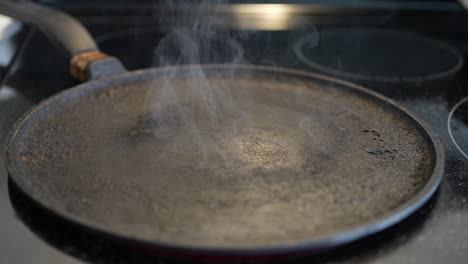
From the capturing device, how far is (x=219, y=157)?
0.63m

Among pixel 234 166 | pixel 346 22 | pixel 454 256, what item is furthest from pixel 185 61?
pixel 454 256

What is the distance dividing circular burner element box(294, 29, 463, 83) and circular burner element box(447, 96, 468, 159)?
123 mm

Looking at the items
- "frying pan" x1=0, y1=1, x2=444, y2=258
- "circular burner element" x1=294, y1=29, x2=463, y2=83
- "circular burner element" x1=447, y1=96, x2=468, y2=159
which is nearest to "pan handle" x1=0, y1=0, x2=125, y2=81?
"frying pan" x1=0, y1=1, x2=444, y2=258

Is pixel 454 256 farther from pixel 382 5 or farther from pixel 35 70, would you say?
pixel 382 5

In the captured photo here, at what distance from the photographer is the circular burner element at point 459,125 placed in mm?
695

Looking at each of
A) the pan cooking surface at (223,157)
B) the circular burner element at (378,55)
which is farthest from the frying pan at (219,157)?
the circular burner element at (378,55)

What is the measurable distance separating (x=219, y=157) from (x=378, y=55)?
620 mm

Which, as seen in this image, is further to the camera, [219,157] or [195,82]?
[195,82]

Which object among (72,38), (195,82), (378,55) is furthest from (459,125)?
(72,38)

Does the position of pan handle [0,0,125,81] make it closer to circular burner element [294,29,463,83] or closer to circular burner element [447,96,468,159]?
circular burner element [294,29,463,83]

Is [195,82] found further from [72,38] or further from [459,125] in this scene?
[459,125]

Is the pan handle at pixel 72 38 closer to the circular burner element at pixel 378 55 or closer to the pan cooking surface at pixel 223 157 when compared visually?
the pan cooking surface at pixel 223 157

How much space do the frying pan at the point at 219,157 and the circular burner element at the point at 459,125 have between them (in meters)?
0.07

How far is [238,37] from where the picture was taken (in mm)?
1121
